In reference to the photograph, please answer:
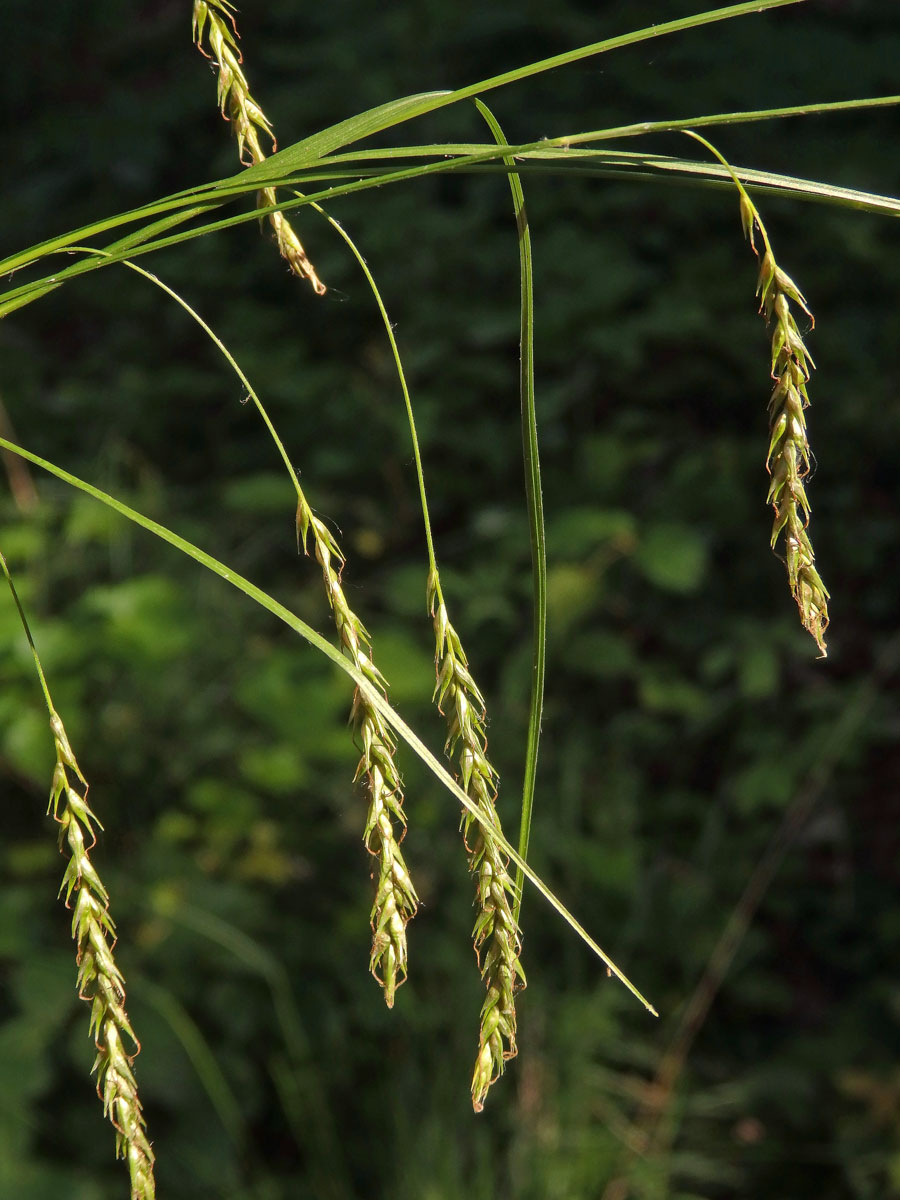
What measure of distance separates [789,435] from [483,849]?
13 cm

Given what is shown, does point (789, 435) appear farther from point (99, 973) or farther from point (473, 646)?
point (473, 646)

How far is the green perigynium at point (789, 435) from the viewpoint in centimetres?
30

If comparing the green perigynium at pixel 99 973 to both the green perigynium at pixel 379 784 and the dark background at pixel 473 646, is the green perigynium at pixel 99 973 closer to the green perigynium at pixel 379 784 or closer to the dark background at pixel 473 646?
the green perigynium at pixel 379 784

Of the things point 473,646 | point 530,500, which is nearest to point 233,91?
point 530,500

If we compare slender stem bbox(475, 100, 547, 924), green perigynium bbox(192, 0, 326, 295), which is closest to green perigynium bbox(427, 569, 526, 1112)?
slender stem bbox(475, 100, 547, 924)

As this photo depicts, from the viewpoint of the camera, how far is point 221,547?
2.08 m

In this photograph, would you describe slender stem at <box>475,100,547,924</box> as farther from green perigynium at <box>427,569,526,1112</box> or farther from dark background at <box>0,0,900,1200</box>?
dark background at <box>0,0,900,1200</box>

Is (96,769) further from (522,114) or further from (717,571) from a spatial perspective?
(522,114)

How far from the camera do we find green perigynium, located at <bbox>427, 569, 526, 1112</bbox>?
31 cm

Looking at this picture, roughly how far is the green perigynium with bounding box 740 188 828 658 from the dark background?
1.27 metres

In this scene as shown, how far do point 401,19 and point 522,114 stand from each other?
0.34 meters

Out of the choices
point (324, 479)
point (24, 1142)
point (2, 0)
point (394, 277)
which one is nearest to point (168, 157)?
point (2, 0)

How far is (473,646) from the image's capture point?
2.12 meters

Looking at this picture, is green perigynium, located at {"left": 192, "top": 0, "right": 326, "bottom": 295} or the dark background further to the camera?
the dark background
